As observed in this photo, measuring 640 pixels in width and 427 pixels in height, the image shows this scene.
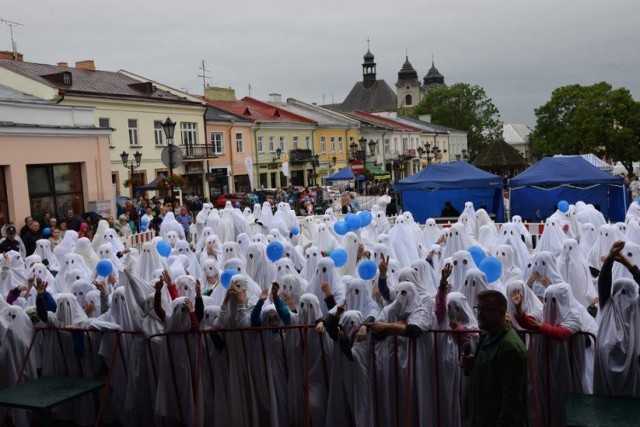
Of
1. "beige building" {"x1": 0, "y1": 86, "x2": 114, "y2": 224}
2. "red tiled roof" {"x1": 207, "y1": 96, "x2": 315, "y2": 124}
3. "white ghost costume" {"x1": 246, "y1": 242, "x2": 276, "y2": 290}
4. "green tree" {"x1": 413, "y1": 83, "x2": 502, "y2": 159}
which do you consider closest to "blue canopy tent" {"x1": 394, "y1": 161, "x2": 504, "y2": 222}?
"beige building" {"x1": 0, "y1": 86, "x2": 114, "y2": 224}

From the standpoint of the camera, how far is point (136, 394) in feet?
21.8

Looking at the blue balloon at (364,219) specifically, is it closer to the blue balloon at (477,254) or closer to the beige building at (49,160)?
the blue balloon at (477,254)

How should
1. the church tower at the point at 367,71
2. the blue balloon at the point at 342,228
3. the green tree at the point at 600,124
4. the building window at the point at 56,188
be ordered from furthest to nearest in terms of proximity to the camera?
the church tower at the point at 367,71 → the green tree at the point at 600,124 → the building window at the point at 56,188 → the blue balloon at the point at 342,228

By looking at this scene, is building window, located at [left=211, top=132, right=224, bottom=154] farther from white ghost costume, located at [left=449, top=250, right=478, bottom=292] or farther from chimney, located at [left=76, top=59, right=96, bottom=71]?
white ghost costume, located at [left=449, top=250, right=478, bottom=292]

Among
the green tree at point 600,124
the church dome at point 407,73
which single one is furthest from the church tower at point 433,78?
the green tree at point 600,124

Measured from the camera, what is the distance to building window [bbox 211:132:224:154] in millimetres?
36781

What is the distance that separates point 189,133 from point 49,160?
50.8 ft

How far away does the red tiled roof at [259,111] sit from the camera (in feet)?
137

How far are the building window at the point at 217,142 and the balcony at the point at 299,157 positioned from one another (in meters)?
7.55

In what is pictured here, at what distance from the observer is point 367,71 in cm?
9269

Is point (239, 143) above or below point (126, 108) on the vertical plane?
below

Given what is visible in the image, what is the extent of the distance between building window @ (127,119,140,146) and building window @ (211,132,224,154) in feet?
20.3

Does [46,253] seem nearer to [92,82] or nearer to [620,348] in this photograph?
[620,348]

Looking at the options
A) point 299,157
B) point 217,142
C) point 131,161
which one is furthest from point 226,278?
point 299,157
